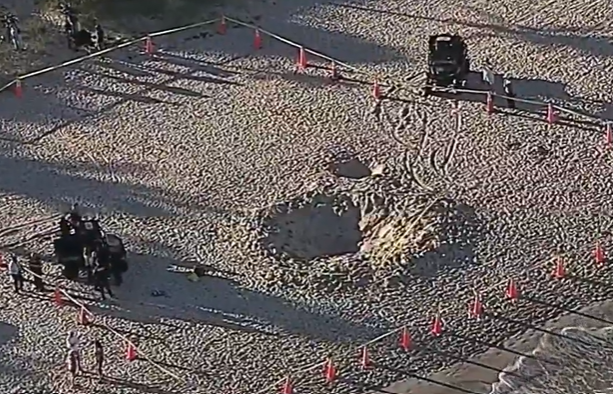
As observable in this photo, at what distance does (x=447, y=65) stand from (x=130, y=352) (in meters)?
13.0

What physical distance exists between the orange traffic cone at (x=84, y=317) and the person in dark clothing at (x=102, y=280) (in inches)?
25.5

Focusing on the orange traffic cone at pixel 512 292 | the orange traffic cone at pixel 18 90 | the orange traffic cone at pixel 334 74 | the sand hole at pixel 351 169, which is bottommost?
the orange traffic cone at pixel 512 292

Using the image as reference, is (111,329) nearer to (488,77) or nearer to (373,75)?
(373,75)

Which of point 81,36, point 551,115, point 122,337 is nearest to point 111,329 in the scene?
point 122,337

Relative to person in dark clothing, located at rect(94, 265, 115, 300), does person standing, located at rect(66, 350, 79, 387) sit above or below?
below

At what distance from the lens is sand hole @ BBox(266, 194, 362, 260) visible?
30.3 meters

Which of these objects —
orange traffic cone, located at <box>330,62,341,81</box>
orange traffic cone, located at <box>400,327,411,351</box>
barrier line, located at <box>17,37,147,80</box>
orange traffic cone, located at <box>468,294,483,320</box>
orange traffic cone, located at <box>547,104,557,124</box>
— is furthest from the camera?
barrier line, located at <box>17,37,147,80</box>

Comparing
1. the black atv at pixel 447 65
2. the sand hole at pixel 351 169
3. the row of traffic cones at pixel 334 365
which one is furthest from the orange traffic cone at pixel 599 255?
the black atv at pixel 447 65

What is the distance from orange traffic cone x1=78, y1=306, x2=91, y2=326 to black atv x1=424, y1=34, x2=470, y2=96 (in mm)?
12031

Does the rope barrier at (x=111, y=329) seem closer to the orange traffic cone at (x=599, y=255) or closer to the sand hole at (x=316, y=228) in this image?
the sand hole at (x=316, y=228)

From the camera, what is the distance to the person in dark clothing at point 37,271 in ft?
95.4

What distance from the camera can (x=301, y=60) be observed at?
123 ft

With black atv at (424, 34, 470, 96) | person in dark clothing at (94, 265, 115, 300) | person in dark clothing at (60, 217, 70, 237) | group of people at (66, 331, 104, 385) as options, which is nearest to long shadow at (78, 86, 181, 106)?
person in dark clothing at (60, 217, 70, 237)

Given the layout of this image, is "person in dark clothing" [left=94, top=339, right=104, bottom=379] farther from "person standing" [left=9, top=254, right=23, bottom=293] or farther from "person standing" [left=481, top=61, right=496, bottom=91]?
"person standing" [left=481, top=61, right=496, bottom=91]
